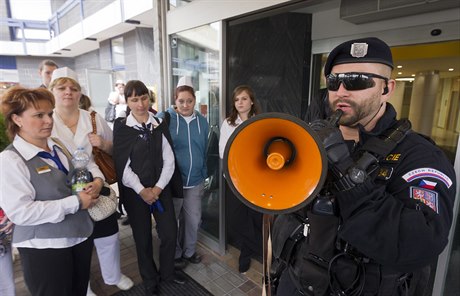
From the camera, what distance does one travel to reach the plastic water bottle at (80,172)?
6.15 feet

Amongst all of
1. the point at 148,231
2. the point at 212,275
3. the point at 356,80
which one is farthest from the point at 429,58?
the point at 148,231

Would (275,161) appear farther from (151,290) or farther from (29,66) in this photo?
(29,66)

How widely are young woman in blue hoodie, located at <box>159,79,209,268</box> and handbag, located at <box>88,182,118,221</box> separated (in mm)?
750

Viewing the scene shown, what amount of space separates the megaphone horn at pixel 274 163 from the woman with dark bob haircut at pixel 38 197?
51.5 inches

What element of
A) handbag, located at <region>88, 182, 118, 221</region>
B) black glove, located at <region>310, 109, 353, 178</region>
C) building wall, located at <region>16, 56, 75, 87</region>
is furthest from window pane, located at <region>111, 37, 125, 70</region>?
black glove, located at <region>310, 109, 353, 178</region>

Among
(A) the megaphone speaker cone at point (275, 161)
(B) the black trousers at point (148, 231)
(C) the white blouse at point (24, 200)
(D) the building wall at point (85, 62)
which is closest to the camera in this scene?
(A) the megaphone speaker cone at point (275, 161)

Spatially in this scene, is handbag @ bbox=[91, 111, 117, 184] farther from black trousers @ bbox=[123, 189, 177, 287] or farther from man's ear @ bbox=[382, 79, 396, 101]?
man's ear @ bbox=[382, 79, 396, 101]

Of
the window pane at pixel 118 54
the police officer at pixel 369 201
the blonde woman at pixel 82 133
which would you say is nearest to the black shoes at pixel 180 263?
the blonde woman at pixel 82 133

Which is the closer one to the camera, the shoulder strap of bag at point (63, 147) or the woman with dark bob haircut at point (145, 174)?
the shoulder strap of bag at point (63, 147)

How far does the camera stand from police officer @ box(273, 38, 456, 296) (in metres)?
0.98

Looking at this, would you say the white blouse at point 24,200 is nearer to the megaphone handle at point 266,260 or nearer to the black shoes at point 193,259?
the megaphone handle at point 266,260

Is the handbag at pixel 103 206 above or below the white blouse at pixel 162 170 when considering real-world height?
below

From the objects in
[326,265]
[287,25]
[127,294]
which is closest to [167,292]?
[127,294]

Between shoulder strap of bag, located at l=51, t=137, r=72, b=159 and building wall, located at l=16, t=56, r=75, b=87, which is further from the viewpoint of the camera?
building wall, located at l=16, t=56, r=75, b=87
